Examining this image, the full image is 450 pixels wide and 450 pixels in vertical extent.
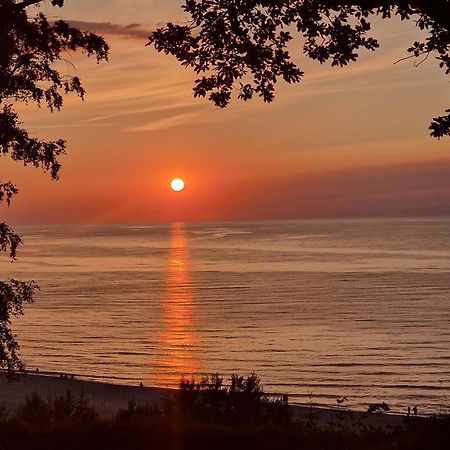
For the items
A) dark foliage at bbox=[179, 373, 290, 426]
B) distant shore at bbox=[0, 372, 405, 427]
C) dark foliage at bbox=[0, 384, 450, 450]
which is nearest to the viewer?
dark foliage at bbox=[0, 384, 450, 450]

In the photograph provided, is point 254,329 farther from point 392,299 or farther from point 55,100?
point 55,100

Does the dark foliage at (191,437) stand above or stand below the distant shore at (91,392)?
above

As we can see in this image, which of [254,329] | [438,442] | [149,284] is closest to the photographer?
[438,442]

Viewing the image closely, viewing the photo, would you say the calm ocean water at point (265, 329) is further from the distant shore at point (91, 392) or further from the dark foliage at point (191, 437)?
the dark foliage at point (191, 437)

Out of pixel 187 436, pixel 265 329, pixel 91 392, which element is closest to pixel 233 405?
pixel 187 436

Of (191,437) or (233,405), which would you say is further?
(233,405)

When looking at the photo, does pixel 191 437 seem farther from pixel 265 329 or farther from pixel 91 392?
pixel 265 329

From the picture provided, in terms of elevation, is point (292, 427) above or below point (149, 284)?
below

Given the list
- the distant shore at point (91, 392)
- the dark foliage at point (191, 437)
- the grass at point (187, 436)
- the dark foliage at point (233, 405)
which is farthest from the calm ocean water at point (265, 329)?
the dark foliage at point (191, 437)

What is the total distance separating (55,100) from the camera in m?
20.3

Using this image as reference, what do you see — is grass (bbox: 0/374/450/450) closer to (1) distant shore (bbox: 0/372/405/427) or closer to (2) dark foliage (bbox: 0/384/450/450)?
(2) dark foliage (bbox: 0/384/450/450)

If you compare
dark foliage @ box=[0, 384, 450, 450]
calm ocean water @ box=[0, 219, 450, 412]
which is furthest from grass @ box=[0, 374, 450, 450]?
calm ocean water @ box=[0, 219, 450, 412]

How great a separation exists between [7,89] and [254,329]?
208 feet

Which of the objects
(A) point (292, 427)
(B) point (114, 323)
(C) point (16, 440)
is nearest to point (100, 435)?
(C) point (16, 440)
